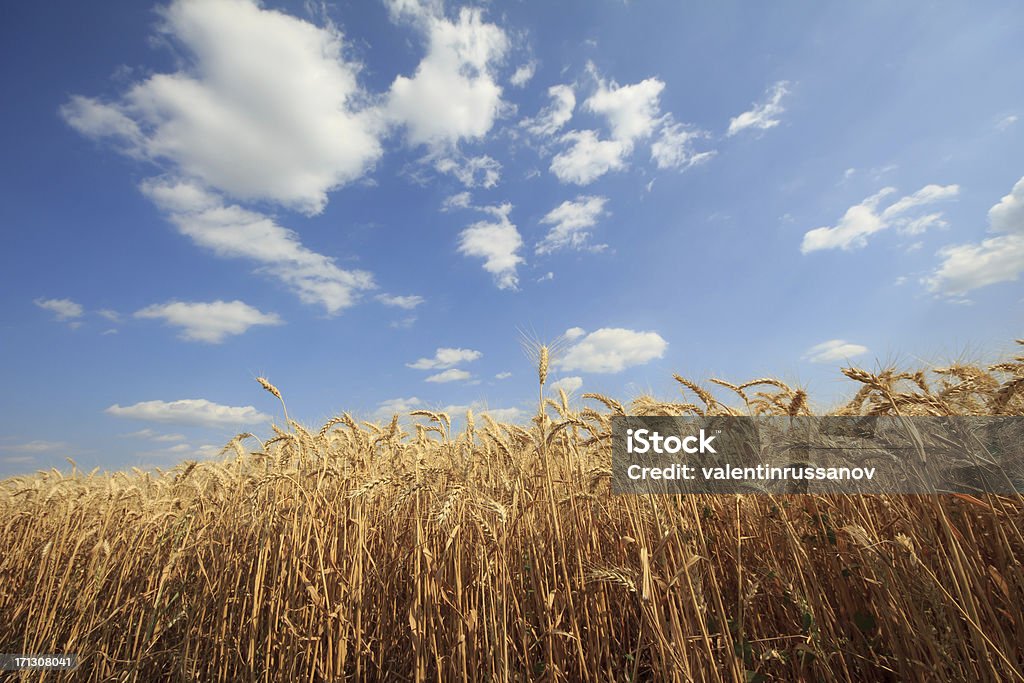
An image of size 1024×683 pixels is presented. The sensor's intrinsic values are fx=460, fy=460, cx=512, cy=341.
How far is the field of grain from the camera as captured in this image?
1747mm

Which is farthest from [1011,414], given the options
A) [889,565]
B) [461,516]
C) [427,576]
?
[427,576]

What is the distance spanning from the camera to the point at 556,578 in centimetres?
228

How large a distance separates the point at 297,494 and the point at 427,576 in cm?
106

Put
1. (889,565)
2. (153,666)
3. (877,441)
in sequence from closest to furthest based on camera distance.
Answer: (889,565) < (877,441) < (153,666)

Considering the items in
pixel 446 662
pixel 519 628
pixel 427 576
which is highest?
Answer: pixel 427 576

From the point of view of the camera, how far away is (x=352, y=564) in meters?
2.58

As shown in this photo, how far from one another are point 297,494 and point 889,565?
9.74 ft

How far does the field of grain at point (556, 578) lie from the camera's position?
1.75 m

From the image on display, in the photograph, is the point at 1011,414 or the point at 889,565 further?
the point at 1011,414

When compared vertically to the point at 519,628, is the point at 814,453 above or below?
above

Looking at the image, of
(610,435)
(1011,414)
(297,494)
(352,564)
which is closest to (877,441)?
(1011,414)

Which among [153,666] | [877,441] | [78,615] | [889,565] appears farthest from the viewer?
[78,615]

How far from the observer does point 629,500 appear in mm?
2172

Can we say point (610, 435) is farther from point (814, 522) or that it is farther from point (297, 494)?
point (297, 494)
